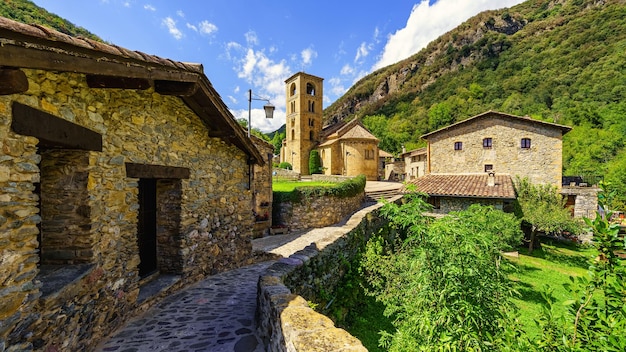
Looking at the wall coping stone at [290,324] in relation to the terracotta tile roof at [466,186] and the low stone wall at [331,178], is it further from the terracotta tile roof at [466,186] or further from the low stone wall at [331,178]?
the low stone wall at [331,178]

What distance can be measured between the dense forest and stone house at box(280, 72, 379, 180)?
21.7 m

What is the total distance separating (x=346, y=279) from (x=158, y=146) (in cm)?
610

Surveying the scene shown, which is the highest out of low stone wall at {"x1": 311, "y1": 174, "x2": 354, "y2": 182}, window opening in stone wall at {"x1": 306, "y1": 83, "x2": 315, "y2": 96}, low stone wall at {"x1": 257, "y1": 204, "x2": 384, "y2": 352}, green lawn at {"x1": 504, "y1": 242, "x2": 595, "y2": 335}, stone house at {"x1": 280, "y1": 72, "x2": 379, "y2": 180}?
window opening in stone wall at {"x1": 306, "y1": 83, "x2": 315, "y2": 96}

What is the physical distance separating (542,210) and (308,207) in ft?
50.0

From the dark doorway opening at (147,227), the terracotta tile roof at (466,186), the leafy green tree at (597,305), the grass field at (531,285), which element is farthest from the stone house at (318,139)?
the leafy green tree at (597,305)

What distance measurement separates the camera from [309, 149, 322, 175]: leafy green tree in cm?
3794

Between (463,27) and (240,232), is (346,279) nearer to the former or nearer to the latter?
(240,232)

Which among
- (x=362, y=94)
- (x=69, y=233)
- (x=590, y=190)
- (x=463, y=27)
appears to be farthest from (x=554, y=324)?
(x=463, y=27)

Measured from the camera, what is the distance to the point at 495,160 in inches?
856

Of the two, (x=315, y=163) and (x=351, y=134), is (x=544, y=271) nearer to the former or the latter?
(x=351, y=134)

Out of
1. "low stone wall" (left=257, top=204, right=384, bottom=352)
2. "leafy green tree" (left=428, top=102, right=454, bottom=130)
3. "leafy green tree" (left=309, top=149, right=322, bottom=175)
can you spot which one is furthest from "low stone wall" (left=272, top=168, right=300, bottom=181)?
"leafy green tree" (left=428, top=102, right=454, bottom=130)

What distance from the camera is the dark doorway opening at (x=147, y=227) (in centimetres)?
548

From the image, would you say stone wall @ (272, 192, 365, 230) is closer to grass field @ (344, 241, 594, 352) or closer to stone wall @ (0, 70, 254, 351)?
grass field @ (344, 241, 594, 352)

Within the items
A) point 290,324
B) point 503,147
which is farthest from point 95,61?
point 503,147
